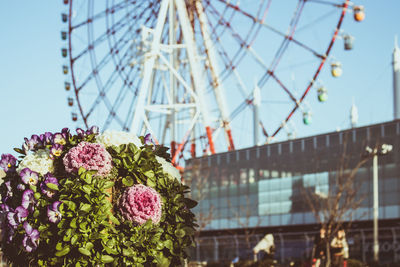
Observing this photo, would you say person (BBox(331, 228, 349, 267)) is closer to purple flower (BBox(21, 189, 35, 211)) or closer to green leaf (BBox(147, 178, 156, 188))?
green leaf (BBox(147, 178, 156, 188))

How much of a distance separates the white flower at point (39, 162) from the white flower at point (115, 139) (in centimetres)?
46

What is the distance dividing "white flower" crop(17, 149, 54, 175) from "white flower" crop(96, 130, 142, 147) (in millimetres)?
456

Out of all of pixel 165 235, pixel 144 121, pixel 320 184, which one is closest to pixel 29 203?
pixel 165 235

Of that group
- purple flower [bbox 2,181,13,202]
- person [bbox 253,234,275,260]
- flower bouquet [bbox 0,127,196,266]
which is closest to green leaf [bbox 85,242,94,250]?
flower bouquet [bbox 0,127,196,266]

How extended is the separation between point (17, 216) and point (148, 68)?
27537 mm

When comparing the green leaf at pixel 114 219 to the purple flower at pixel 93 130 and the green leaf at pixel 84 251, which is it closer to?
the green leaf at pixel 84 251

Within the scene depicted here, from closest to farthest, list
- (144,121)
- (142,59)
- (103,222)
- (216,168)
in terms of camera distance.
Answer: (103,222) < (144,121) < (142,59) < (216,168)

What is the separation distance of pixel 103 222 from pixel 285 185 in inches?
2174

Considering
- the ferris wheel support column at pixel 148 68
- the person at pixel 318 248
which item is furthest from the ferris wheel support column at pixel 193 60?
the person at pixel 318 248

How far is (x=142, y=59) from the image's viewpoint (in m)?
34.2

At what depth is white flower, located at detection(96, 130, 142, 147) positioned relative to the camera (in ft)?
20.0

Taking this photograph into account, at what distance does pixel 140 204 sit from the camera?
5629 mm

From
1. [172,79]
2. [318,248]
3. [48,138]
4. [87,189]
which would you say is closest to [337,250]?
[318,248]

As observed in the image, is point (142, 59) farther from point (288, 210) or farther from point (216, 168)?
point (216, 168)
